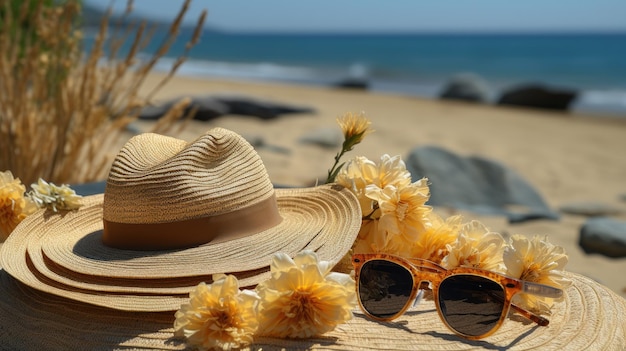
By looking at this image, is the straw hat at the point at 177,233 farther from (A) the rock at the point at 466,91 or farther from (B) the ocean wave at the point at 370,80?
(A) the rock at the point at 466,91

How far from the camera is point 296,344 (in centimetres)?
143

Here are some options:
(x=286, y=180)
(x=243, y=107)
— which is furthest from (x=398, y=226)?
(x=243, y=107)

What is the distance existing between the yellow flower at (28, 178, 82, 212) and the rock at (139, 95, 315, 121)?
21.4 feet

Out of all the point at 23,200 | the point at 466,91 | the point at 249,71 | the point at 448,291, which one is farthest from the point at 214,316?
the point at 249,71

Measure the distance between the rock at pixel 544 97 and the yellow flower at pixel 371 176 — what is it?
13.8 metres

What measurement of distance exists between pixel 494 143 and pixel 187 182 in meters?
8.66

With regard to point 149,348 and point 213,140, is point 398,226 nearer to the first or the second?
point 213,140

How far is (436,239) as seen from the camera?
177 centimetres

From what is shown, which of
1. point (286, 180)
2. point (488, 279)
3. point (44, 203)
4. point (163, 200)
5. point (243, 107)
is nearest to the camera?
point (488, 279)

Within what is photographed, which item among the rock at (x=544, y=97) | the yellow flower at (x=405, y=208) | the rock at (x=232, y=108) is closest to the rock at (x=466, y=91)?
the rock at (x=544, y=97)

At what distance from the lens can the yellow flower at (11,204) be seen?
210 centimetres

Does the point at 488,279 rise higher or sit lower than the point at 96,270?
higher

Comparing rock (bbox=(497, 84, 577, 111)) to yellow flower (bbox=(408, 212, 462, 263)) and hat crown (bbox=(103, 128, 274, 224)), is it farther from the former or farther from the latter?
hat crown (bbox=(103, 128, 274, 224))

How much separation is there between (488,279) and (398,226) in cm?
30
